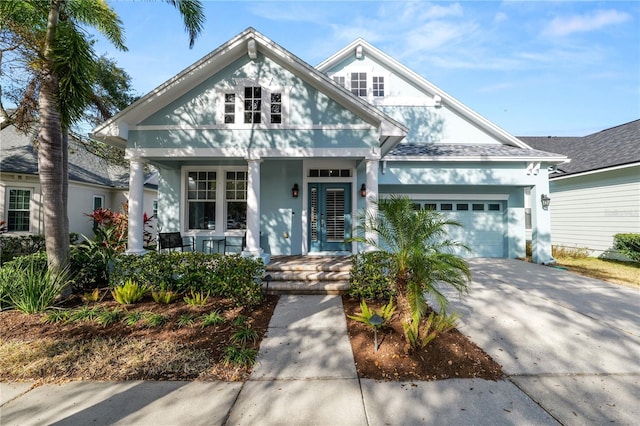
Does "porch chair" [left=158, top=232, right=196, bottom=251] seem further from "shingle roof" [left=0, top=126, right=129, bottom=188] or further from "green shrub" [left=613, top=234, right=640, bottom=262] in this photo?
"green shrub" [left=613, top=234, right=640, bottom=262]

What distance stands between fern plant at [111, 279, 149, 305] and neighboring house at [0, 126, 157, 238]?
8862 millimetres

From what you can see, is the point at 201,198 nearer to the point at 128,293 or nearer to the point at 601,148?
the point at 128,293

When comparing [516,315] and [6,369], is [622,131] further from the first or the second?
[6,369]

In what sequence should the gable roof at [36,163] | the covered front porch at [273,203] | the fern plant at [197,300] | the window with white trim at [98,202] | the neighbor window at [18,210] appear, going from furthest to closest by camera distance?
the window with white trim at [98,202], the gable roof at [36,163], the neighbor window at [18,210], the covered front porch at [273,203], the fern plant at [197,300]

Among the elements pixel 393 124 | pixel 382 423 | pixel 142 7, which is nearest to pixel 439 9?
pixel 393 124

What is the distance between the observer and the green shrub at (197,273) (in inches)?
209

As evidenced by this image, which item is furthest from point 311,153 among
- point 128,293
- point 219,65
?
point 128,293

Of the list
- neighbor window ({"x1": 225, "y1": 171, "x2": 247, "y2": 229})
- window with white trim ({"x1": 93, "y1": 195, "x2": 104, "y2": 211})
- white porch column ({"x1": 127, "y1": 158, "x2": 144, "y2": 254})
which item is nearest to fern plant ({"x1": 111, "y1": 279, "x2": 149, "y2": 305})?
white porch column ({"x1": 127, "y1": 158, "x2": 144, "y2": 254})

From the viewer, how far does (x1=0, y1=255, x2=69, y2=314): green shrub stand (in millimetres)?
4645

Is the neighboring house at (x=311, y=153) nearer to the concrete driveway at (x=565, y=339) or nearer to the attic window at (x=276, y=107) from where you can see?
the attic window at (x=276, y=107)

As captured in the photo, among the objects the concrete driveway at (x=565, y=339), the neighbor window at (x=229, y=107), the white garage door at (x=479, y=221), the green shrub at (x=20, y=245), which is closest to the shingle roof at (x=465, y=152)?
the white garage door at (x=479, y=221)

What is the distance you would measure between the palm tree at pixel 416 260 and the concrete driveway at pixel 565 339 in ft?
3.76

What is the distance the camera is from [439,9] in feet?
26.2

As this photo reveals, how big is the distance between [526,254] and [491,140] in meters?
4.50
